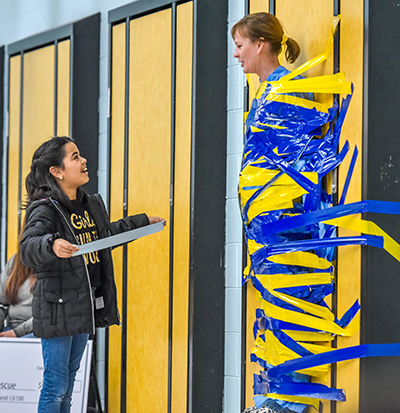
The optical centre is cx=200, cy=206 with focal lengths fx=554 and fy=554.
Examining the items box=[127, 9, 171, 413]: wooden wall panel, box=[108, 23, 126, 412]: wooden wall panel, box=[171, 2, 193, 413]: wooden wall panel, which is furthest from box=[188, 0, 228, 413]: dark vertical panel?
box=[108, 23, 126, 412]: wooden wall panel

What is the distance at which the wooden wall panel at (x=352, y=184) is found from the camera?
1809 millimetres

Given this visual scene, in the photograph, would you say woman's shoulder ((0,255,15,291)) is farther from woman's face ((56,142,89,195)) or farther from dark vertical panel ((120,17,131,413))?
woman's face ((56,142,89,195))

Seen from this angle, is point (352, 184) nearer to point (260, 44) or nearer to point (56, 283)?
point (260, 44)

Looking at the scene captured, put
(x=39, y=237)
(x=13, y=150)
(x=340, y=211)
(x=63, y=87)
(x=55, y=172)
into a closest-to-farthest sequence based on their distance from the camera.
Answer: (x=340, y=211) → (x=39, y=237) → (x=55, y=172) → (x=63, y=87) → (x=13, y=150)

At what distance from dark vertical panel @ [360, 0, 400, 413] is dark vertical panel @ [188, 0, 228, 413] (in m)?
0.76

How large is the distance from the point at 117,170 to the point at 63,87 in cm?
68

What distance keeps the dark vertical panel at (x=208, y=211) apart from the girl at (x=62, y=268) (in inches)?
17.6

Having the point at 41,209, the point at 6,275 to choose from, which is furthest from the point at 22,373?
the point at 41,209

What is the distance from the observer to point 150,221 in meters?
2.35

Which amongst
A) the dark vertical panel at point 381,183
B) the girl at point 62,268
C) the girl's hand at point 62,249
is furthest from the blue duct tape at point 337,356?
the girl's hand at point 62,249

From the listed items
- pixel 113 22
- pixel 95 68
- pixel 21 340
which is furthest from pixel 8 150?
pixel 21 340

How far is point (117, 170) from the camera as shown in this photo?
2.87m

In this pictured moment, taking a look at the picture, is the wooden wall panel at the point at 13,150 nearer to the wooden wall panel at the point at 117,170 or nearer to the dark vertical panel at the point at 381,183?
the wooden wall panel at the point at 117,170

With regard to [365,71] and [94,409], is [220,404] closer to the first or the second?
[94,409]
